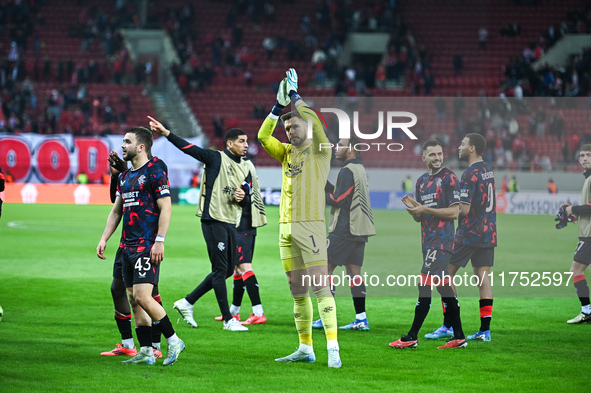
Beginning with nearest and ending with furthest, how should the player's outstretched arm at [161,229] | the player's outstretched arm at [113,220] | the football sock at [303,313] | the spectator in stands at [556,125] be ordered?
1. the player's outstretched arm at [161,229]
2. the football sock at [303,313]
3. the player's outstretched arm at [113,220]
4. the spectator in stands at [556,125]

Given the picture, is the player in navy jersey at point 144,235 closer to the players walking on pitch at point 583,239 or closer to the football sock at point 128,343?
the football sock at point 128,343

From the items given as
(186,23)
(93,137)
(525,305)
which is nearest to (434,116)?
(525,305)

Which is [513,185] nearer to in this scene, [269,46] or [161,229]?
[269,46]

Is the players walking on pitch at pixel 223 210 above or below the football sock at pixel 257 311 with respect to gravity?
above

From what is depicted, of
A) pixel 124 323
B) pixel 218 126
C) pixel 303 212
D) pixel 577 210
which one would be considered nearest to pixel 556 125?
pixel 577 210

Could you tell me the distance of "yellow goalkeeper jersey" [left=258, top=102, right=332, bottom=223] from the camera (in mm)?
7164

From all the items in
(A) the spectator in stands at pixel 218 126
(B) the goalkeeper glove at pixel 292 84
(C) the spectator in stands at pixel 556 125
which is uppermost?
(A) the spectator in stands at pixel 218 126

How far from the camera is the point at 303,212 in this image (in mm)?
7184

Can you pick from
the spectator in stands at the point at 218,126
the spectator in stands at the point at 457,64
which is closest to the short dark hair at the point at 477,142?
the spectator in stands at the point at 218,126

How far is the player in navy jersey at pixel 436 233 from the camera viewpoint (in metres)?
7.98

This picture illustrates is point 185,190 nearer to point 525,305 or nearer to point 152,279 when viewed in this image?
point 525,305

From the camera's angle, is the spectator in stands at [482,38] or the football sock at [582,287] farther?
the spectator in stands at [482,38]

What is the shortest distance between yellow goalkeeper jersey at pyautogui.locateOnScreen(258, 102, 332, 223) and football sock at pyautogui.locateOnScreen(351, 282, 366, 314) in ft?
7.22

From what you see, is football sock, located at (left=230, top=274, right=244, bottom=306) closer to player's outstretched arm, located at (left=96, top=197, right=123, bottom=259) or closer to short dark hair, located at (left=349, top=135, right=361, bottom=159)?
short dark hair, located at (left=349, top=135, right=361, bottom=159)
